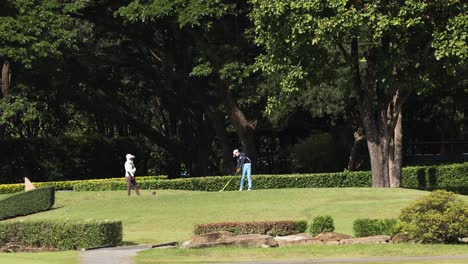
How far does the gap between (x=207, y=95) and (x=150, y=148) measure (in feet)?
51.4

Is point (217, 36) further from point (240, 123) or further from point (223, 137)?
point (223, 137)

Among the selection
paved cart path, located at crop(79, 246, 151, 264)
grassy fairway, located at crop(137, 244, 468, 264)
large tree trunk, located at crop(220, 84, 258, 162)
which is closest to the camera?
paved cart path, located at crop(79, 246, 151, 264)

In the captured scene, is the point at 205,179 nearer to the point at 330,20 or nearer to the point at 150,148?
the point at 330,20

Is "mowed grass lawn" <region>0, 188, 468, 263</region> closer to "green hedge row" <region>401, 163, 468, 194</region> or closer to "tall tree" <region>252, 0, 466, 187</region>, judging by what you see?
"tall tree" <region>252, 0, 466, 187</region>

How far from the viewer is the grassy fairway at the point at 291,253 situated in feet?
66.4

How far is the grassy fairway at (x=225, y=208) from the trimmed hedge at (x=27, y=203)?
573 millimetres

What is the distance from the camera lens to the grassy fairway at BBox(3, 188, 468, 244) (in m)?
28.2

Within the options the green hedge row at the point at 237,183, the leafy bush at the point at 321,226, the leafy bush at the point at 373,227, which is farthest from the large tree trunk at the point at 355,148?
the leafy bush at the point at 373,227

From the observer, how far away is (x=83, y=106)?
55562mm

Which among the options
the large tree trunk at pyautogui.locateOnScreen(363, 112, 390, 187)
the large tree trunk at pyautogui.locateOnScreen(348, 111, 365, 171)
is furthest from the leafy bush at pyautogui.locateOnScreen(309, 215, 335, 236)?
the large tree trunk at pyautogui.locateOnScreen(348, 111, 365, 171)

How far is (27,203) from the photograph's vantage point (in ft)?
108

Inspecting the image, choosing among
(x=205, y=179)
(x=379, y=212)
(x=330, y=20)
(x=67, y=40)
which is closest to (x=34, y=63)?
(x=67, y=40)

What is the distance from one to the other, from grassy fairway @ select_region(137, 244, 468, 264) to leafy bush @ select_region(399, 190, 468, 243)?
522mm

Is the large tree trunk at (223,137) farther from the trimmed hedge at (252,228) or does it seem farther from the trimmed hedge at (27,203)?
the trimmed hedge at (252,228)
